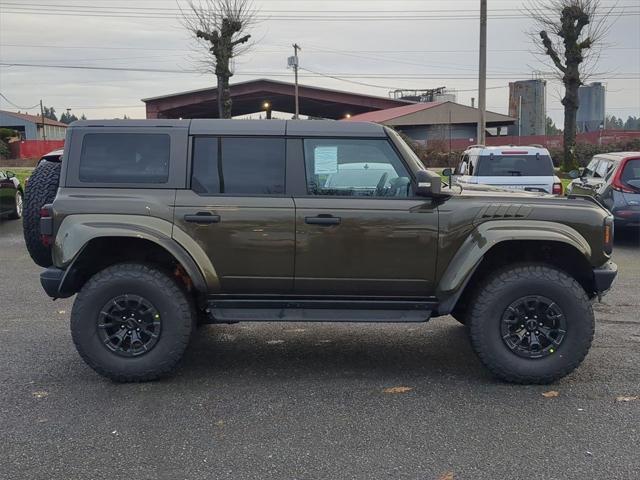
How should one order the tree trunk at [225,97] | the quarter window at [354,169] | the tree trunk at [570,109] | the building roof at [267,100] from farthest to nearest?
the building roof at [267,100], the tree trunk at [570,109], the tree trunk at [225,97], the quarter window at [354,169]

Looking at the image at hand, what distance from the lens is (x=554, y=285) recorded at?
4.55 meters

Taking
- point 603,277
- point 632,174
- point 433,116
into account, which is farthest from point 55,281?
point 433,116

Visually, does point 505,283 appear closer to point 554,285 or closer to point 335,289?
point 554,285

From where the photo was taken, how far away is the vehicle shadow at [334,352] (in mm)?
4945

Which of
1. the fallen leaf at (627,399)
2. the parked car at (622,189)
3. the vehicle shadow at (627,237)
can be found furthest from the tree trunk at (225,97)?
the fallen leaf at (627,399)

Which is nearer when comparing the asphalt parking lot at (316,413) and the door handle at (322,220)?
the asphalt parking lot at (316,413)

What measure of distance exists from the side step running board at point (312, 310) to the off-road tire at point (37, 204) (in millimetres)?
1444

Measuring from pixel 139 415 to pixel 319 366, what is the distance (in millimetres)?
1509

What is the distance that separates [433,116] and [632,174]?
35700 mm

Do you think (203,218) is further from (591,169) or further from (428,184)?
(591,169)

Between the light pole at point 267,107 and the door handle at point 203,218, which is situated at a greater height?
the light pole at point 267,107

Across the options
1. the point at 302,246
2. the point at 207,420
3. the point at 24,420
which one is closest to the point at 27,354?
the point at 24,420

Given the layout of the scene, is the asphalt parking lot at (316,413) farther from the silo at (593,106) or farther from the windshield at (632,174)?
the silo at (593,106)

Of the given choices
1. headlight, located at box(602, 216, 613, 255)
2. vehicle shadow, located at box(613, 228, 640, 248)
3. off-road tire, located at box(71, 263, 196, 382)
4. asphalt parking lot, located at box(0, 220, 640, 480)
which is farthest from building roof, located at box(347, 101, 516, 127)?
off-road tire, located at box(71, 263, 196, 382)
